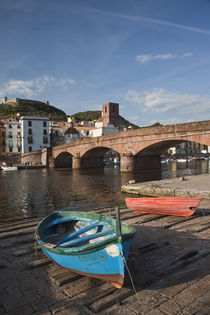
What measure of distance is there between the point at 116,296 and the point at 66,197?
13.0 meters

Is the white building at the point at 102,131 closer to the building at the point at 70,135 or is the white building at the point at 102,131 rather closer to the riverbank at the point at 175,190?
the building at the point at 70,135

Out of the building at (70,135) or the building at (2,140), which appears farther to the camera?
the building at (70,135)

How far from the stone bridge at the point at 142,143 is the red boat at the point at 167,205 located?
1889 centimetres

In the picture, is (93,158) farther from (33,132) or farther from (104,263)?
(104,263)

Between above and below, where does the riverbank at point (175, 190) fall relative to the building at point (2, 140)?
below

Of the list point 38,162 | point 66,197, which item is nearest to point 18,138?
point 38,162

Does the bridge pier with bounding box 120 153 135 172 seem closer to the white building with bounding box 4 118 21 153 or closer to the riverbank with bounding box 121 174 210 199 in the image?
the riverbank with bounding box 121 174 210 199

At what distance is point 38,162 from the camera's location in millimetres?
59469

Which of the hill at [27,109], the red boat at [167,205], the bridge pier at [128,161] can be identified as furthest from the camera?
the hill at [27,109]

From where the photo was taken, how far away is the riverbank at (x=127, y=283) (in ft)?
11.0

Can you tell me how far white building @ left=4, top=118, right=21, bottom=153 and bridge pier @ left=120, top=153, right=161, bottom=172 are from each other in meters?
44.9

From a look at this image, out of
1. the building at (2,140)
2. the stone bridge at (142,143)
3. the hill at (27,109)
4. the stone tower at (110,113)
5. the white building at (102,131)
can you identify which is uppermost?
the hill at (27,109)

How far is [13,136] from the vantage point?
6900cm

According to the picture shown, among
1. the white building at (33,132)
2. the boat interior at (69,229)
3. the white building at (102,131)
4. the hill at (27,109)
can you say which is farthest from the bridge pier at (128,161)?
the hill at (27,109)
